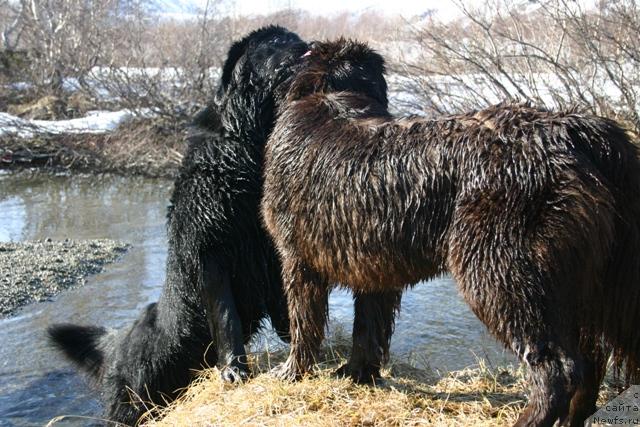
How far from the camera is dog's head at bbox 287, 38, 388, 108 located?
377 cm

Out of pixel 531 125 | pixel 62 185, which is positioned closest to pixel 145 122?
pixel 62 185

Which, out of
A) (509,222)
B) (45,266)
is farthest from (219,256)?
(45,266)

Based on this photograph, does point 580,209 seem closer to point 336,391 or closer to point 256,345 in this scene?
point 336,391

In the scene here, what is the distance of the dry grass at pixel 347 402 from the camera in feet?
10.9

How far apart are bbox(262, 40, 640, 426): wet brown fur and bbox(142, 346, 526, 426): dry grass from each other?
597mm

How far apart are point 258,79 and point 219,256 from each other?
1.11 m

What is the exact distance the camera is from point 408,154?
9.51ft

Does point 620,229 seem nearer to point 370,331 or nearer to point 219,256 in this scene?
point 370,331

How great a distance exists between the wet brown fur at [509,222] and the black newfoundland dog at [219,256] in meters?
0.95

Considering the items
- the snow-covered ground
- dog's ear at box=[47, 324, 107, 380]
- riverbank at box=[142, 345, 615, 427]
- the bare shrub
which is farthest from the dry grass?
the snow-covered ground

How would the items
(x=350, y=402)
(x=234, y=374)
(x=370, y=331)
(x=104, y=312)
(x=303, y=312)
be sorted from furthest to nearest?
(x=104, y=312) < (x=234, y=374) < (x=370, y=331) < (x=303, y=312) < (x=350, y=402)

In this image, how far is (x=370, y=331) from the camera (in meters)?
3.79

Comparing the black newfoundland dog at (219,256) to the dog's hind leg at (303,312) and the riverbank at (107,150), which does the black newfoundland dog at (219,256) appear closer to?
the dog's hind leg at (303,312)

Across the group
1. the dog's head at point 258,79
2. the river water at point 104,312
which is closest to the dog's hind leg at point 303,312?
the dog's head at point 258,79
